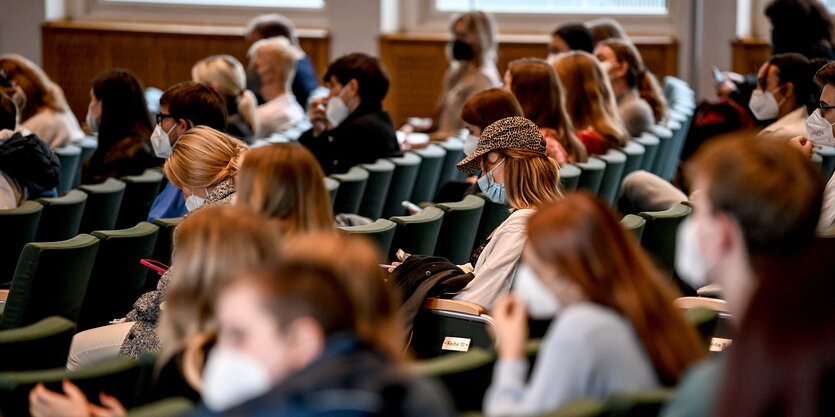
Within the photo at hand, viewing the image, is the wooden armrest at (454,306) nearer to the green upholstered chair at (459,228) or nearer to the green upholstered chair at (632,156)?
the green upholstered chair at (459,228)

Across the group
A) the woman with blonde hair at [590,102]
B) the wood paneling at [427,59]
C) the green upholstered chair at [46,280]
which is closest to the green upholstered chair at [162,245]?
the green upholstered chair at [46,280]

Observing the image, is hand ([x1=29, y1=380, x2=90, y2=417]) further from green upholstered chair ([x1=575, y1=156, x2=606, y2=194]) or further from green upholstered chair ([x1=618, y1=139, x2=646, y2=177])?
green upholstered chair ([x1=618, y1=139, x2=646, y2=177])

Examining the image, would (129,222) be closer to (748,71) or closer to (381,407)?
(381,407)

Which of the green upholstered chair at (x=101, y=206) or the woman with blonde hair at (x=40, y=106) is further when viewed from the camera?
the woman with blonde hair at (x=40, y=106)

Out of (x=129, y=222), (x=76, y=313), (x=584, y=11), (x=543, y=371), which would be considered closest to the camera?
(x=543, y=371)

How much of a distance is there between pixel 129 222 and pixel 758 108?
→ 300 cm

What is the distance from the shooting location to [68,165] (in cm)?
591

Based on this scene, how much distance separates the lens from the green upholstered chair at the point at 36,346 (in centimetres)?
247

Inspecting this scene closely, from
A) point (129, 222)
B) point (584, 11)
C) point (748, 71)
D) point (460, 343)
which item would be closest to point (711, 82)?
point (748, 71)

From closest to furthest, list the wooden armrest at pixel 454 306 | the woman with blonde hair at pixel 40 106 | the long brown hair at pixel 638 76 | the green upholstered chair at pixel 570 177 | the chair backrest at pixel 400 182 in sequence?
1. the wooden armrest at pixel 454 306
2. the green upholstered chair at pixel 570 177
3. the chair backrest at pixel 400 182
4. the woman with blonde hair at pixel 40 106
5. the long brown hair at pixel 638 76

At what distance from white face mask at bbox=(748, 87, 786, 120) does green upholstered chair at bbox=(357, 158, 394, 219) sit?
181 centimetres

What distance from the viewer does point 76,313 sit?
346 cm

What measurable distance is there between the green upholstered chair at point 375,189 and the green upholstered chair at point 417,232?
3.38 ft

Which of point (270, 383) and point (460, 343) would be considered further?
point (460, 343)
